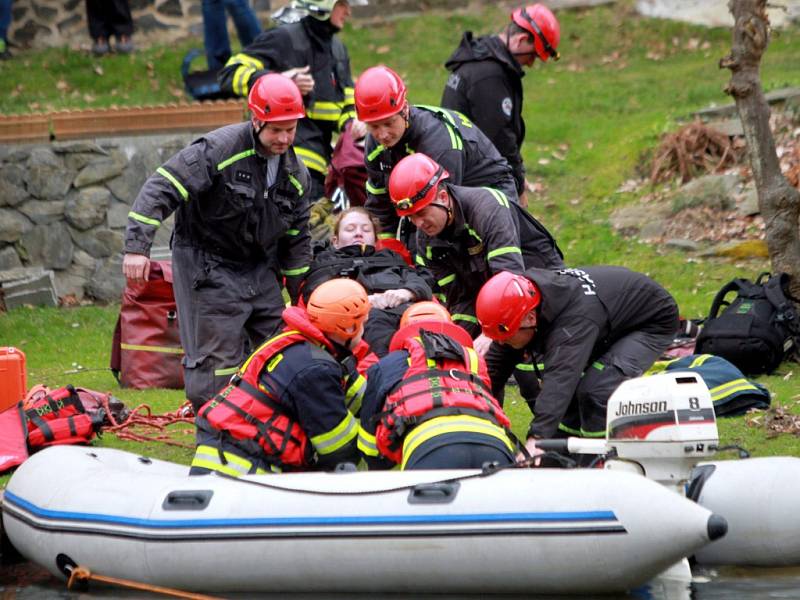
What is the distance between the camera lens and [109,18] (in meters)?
16.5

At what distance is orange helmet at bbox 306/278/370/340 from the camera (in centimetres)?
741

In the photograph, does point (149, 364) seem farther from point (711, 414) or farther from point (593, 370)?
point (711, 414)

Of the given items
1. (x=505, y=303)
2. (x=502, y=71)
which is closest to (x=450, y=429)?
(x=505, y=303)

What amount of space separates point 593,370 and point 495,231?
39.2 inches

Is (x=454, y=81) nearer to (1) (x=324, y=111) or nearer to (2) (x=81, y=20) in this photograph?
(1) (x=324, y=111)

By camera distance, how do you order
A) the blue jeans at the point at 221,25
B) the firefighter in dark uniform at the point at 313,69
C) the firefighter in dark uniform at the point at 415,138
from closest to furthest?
the firefighter in dark uniform at the point at 415,138 → the firefighter in dark uniform at the point at 313,69 → the blue jeans at the point at 221,25

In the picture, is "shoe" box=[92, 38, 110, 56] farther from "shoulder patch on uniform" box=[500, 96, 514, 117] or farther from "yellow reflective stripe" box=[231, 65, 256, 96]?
"shoulder patch on uniform" box=[500, 96, 514, 117]

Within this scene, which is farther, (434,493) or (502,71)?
(502,71)

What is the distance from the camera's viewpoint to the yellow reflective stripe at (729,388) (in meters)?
8.94

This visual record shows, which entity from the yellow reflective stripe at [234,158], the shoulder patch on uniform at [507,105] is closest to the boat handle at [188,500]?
the yellow reflective stripe at [234,158]

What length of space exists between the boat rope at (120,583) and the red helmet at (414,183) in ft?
8.42

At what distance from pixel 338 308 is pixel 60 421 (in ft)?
7.19

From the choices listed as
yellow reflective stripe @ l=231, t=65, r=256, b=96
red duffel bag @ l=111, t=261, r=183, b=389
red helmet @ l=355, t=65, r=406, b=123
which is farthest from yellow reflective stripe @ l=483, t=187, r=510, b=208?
yellow reflective stripe @ l=231, t=65, r=256, b=96

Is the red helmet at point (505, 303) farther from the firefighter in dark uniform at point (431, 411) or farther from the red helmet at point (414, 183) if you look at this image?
the red helmet at point (414, 183)
